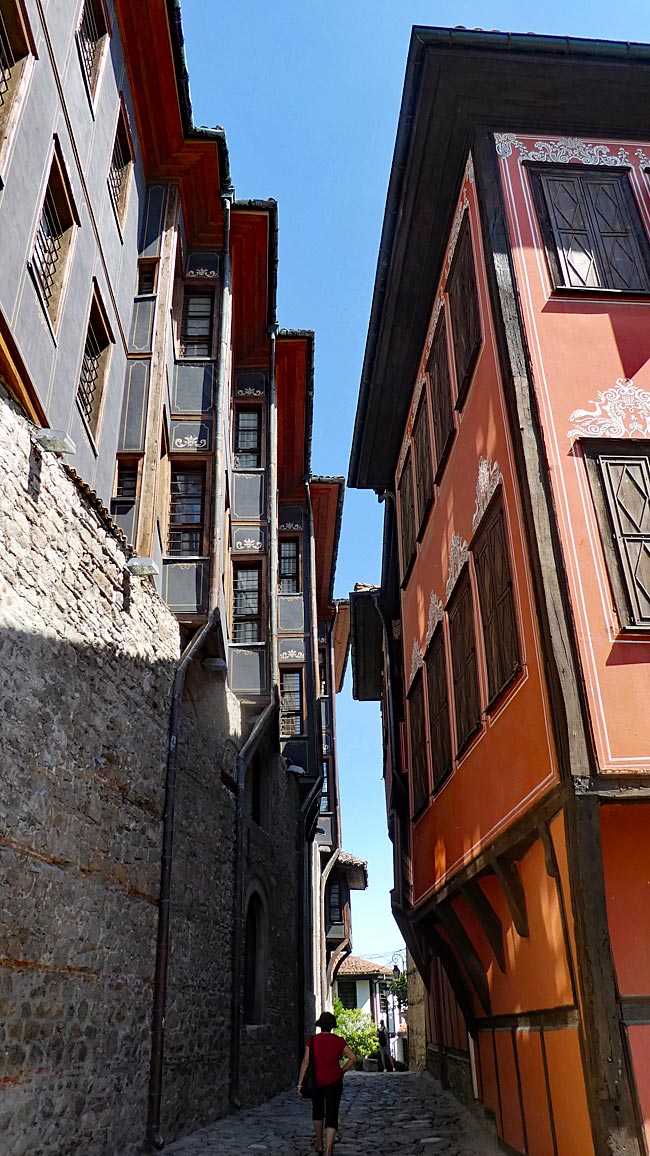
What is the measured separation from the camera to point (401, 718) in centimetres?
1280

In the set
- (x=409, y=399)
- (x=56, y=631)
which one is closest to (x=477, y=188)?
(x=409, y=399)

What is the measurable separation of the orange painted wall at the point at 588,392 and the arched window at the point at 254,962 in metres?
8.74

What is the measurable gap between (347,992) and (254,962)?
87.4 feet

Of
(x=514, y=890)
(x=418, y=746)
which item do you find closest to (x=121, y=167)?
(x=418, y=746)

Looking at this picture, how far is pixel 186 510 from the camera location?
11.8 meters

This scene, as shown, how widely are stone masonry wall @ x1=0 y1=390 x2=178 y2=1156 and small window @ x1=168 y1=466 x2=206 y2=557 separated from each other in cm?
312

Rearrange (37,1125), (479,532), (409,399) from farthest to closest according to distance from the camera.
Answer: (409,399), (479,532), (37,1125)

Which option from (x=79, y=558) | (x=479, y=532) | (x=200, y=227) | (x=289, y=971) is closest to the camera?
(x=79, y=558)

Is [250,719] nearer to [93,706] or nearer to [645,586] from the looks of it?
[93,706]

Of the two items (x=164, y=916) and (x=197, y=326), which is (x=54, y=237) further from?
(x=164, y=916)

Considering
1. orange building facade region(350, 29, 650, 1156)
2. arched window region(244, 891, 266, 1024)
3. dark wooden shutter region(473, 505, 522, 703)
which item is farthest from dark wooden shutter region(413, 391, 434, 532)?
arched window region(244, 891, 266, 1024)

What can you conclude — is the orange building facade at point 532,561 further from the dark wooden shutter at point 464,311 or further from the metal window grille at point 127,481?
the metal window grille at point 127,481

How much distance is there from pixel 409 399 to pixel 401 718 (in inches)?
180

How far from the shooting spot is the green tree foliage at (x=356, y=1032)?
2789 cm
